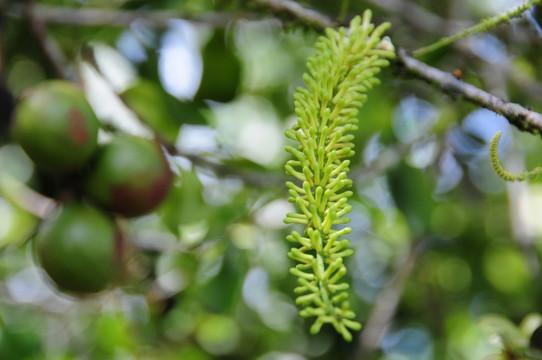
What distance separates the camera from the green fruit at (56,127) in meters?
1.04

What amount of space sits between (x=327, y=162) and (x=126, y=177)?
2.37 feet

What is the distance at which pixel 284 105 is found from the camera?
208 cm

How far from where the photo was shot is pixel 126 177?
3.66 ft

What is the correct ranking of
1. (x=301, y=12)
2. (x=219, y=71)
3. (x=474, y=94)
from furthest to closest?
(x=219, y=71) < (x=301, y=12) < (x=474, y=94)

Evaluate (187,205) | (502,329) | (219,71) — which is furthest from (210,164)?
(502,329)

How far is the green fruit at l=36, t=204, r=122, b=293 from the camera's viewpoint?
3.54 ft

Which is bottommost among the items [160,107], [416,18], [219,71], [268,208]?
[268,208]

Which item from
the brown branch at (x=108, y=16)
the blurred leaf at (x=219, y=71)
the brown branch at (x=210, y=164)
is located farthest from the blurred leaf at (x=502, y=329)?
the brown branch at (x=108, y=16)

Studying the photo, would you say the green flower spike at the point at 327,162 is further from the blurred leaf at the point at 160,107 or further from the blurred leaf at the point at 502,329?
the blurred leaf at the point at 160,107

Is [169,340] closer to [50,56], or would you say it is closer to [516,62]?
[50,56]

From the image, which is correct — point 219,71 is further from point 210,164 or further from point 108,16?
point 108,16

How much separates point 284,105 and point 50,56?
1004 mm

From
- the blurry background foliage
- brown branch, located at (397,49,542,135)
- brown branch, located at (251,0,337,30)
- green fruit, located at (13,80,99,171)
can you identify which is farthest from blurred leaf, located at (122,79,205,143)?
brown branch, located at (397,49,542,135)

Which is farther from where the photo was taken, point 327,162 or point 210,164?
point 210,164
